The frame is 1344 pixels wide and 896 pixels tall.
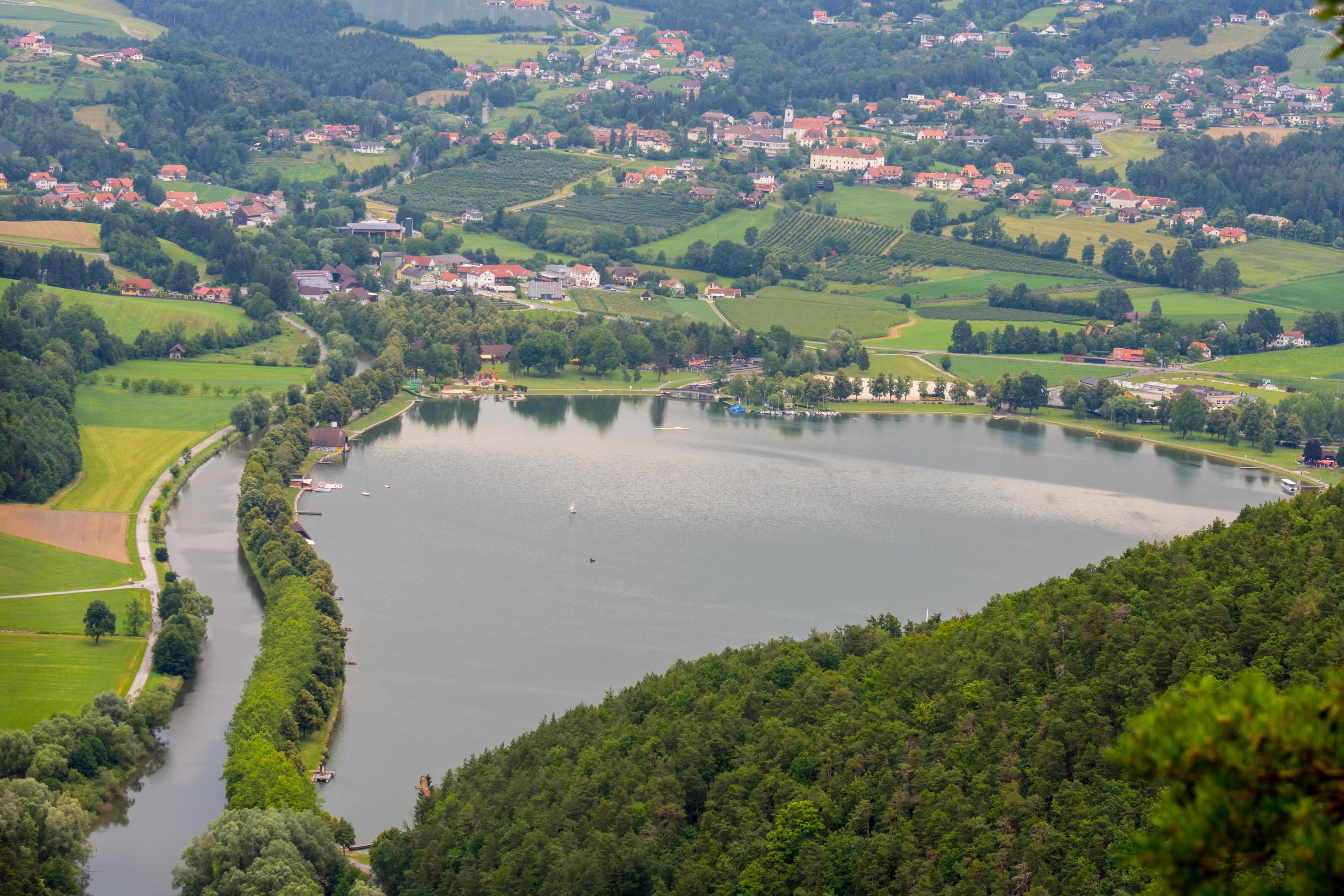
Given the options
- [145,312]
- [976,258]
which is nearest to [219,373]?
[145,312]

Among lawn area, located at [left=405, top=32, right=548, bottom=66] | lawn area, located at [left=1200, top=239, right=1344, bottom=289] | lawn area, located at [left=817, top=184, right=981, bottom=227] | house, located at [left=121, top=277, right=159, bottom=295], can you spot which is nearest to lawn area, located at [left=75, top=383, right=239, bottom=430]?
house, located at [left=121, top=277, right=159, bottom=295]

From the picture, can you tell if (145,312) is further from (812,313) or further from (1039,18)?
(1039,18)

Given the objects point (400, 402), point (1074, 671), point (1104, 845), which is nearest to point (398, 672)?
point (1074, 671)

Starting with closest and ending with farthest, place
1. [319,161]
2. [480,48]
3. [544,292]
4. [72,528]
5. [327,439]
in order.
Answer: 1. [72,528]
2. [327,439]
3. [544,292]
4. [319,161]
5. [480,48]

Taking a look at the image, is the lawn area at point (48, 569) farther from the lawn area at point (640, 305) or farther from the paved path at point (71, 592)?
the lawn area at point (640, 305)

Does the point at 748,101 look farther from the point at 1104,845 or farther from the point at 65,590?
the point at 1104,845

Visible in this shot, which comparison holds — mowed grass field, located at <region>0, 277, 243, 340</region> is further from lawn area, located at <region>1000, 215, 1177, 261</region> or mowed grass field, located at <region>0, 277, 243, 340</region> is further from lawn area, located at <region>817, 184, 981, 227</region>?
lawn area, located at <region>1000, 215, 1177, 261</region>
